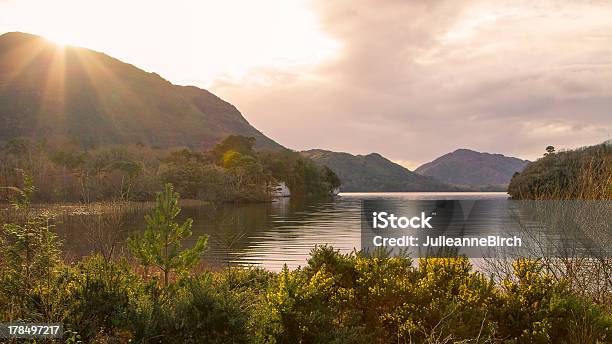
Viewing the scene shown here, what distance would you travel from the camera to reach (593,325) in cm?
855

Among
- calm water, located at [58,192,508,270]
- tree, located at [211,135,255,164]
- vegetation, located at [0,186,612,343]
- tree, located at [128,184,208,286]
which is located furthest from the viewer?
tree, located at [211,135,255,164]

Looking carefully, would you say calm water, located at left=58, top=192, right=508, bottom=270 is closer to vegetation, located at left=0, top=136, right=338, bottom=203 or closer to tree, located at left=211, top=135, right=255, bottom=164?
vegetation, located at left=0, top=136, right=338, bottom=203

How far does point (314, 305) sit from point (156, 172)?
12213cm

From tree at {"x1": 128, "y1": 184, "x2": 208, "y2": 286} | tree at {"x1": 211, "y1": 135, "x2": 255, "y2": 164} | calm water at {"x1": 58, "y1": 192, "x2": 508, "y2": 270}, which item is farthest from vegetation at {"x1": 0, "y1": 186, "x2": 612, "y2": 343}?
tree at {"x1": 211, "y1": 135, "x2": 255, "y2": 164}

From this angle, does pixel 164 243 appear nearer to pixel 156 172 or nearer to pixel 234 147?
pixel 156 172

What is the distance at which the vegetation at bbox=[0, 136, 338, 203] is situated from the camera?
93750 millimetres

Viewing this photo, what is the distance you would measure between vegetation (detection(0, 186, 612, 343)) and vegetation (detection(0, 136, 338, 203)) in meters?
72.8

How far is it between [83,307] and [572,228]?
42.2 ft

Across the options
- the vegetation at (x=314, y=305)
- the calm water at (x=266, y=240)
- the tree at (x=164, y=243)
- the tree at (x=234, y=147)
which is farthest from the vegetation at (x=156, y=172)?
the vegetation at (x=314, y=305)

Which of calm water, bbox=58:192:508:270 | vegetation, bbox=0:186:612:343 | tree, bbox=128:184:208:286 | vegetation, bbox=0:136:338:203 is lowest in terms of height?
calm water, bbox=58:192:508:270

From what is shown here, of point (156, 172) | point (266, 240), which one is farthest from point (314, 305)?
point (156, 172)

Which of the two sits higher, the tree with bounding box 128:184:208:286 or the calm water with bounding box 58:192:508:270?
the tree with bounding box 128:184:208:286

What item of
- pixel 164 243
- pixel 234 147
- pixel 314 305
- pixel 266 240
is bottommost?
pixel 266 240

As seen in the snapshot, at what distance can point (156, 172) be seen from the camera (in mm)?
124750
